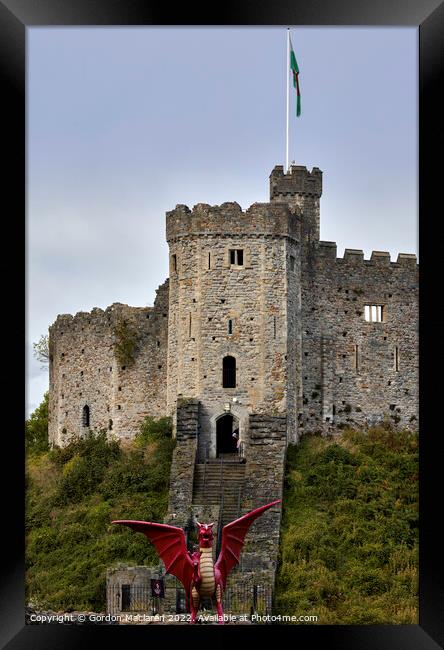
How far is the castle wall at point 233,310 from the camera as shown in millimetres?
38688

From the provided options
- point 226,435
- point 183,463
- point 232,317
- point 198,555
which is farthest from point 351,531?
point 198,555

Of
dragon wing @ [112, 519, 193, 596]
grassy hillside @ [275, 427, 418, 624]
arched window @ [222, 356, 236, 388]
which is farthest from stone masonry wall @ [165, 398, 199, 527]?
→ dragon wing @ [112, 519, 193, 596]

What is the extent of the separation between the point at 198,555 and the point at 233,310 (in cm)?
1548

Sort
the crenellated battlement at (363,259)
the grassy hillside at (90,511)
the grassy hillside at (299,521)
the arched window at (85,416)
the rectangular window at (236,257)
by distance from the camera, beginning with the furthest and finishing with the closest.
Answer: the arched window at (85,416) < the crenellated battlement at (363,259) < the rectangular window at (236,257) < the grassy hillside at (90,511) < the grassy hillside at (299,521)

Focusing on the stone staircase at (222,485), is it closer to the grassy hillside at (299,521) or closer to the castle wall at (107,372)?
the grassy hillside at (299,521)

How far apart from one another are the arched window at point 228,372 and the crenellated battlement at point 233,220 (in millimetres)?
3654

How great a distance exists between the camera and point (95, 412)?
143 ft

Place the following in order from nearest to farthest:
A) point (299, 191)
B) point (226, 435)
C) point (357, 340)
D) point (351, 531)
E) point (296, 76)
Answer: point (351, 531)
point (226, 435)
point (296, 76)
point (357, 340)
point (299, 191)

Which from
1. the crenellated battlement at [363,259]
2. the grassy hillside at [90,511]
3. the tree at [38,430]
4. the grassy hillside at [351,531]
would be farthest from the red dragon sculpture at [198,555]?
the tree at [38,430]

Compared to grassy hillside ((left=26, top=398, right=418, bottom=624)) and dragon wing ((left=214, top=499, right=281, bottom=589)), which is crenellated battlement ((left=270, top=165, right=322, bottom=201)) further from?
dragon wing ((left=214, top=499, right=281, bottom=589))

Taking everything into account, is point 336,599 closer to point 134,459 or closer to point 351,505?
point 351,505

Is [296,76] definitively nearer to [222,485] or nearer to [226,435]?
[226,435]

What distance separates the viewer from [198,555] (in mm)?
24156
